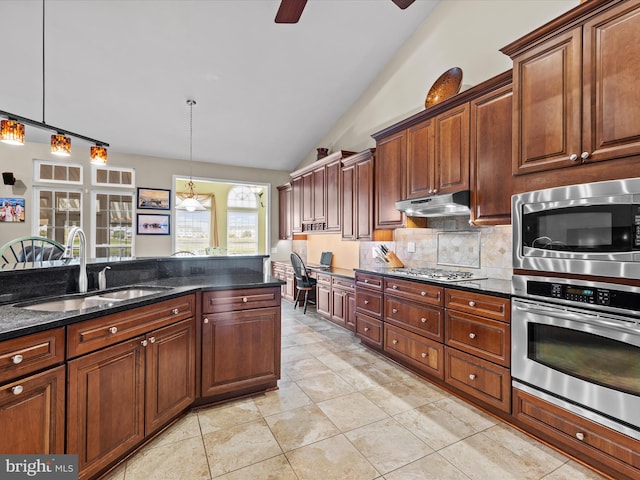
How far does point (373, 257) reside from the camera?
14.9ft

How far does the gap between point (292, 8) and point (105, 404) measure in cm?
297

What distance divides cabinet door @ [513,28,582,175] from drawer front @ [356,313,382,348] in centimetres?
202

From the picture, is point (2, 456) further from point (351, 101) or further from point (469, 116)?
point (351, 101)

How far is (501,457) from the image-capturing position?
1.84 metres

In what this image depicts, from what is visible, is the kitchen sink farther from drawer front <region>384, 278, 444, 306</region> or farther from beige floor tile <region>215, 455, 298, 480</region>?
drawer front <region>384, 278, 444, 306</region>

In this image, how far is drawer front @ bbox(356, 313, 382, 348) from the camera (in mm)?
3395

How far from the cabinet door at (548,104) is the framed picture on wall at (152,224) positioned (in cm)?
553

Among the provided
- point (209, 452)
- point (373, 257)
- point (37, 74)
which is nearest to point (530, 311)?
point (209, 452)

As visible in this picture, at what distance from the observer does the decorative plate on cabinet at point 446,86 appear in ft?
10.5

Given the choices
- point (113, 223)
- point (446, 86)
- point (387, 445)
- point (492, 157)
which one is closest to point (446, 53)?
point (446, 86)

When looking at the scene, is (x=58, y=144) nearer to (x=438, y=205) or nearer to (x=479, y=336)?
(x=438, y=205)

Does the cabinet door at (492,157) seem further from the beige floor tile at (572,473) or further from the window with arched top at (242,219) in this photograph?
the window with arched top at (242,219)

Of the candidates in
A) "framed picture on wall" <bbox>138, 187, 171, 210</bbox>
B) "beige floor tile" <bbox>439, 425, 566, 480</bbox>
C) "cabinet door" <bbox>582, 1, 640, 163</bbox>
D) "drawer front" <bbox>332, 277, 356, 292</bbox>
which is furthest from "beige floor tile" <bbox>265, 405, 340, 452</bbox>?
"framed picture on wall" <bbox>138, 187, 171, 210</bbox>

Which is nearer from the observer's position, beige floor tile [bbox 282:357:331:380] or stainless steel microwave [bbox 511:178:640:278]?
stainless steel microwave [bbox 511:178:640:278]
